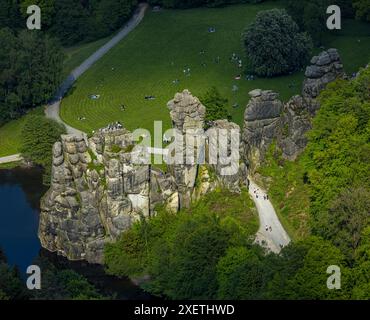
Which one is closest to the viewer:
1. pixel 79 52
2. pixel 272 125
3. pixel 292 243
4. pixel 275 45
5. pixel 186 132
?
pixel 292 243

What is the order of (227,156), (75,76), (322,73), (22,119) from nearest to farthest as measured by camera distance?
(227,156) → (322,73) → (22,119) → (75,76)

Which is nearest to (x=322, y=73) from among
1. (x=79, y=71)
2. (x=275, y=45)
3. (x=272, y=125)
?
(x=272, y=125)

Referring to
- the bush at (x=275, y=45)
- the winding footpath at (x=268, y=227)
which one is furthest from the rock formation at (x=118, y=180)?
the bush at (x=275, y=45)

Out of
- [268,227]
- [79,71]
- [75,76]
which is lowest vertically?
[268,227]

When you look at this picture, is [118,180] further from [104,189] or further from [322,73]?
[322,73]

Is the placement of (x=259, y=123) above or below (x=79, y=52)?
above

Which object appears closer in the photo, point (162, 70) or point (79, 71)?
point (162, 70)

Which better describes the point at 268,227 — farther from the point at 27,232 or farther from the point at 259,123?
the point at 27,232
